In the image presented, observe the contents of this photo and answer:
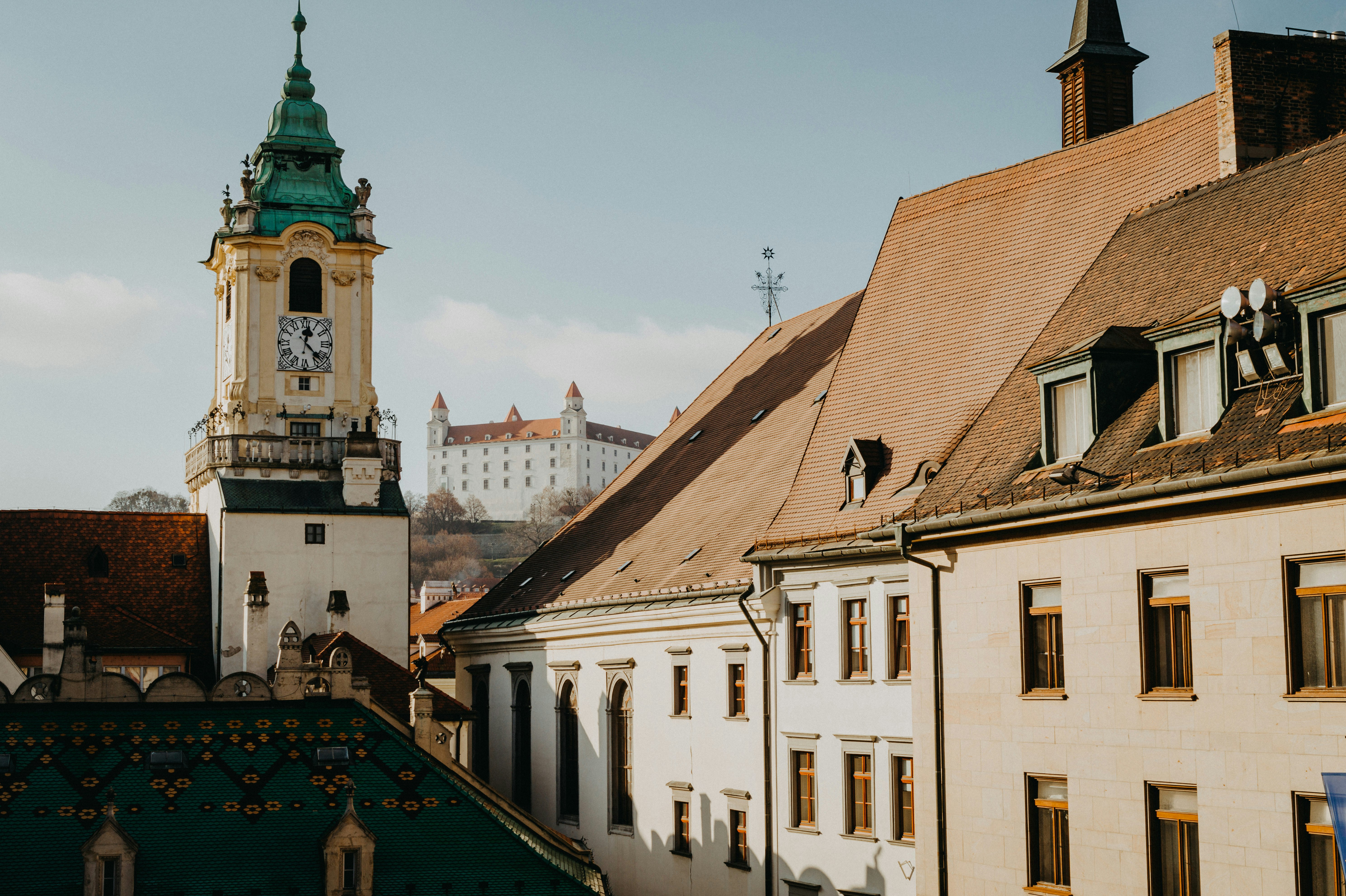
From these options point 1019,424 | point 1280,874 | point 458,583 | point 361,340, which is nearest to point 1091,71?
point 1019,424

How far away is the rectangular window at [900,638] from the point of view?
98.8 feet

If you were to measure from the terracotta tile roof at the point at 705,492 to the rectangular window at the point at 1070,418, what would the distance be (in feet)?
42.4

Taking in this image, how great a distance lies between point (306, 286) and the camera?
59.5 metres

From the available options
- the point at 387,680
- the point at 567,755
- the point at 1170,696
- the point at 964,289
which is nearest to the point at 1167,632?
the point at 1170,696

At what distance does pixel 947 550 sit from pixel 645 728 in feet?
57.4

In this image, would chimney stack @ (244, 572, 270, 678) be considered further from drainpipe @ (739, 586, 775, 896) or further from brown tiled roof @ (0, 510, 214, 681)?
drainpipe @ (739, 586, 775, 896)

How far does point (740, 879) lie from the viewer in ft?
118

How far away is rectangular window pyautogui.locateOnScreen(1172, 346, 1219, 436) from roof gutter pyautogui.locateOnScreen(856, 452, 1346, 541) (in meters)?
1.00

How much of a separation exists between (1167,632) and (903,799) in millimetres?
9327

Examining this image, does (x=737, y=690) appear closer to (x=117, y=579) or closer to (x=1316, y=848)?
(x=1316, y=848)

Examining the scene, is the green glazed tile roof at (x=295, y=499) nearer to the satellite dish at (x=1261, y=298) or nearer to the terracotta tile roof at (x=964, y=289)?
the terracotta tile roof at (x=964, y=289)

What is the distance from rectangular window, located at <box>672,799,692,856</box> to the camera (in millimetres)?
39594

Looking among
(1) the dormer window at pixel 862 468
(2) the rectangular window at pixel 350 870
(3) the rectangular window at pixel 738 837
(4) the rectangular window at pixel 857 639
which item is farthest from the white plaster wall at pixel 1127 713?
(2) the rectangular window at pixel 350 870

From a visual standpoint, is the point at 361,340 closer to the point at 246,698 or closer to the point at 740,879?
the point at 246,698
